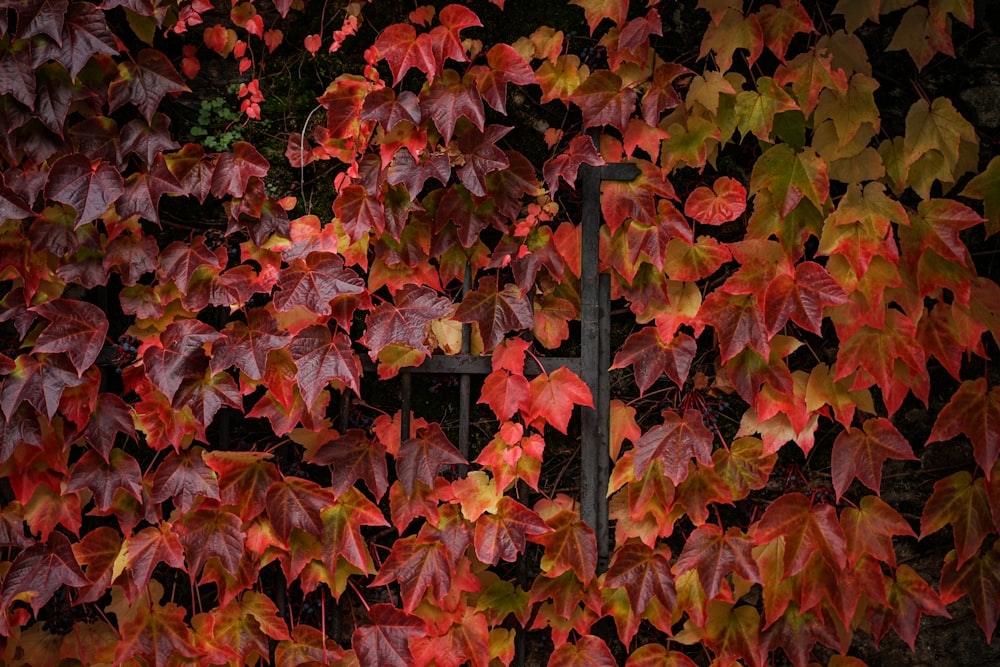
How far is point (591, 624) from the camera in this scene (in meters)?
2.32

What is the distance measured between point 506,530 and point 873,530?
1.03 meters

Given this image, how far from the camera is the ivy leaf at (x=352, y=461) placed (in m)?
2.23

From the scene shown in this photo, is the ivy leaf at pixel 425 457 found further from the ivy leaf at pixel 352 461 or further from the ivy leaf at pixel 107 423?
the ivy leaf at pixel 107 423

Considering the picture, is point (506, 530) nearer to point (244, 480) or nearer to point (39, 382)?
point (244, 480)

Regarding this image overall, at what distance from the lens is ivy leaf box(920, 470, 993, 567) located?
220 cm

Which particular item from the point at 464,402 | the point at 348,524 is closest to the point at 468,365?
the point at 464,402

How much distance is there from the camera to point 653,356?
221cm

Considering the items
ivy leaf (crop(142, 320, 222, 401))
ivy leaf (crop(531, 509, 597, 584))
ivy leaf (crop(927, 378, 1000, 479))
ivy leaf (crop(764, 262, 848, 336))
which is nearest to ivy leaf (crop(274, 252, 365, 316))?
ivy leaf (crop(142, 320, 222, 401))

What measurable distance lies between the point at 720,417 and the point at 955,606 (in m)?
0.91

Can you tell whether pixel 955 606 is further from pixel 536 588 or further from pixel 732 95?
pixel 732 95

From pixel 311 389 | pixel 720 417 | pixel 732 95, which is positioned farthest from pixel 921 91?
pixel 311 389

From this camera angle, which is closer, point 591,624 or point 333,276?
point 333,276

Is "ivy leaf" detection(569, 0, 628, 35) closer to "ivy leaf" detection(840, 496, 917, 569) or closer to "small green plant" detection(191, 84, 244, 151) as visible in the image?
"small green plant" detection(191, 84, 244, 151)

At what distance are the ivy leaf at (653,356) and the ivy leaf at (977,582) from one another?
96 centimetres
